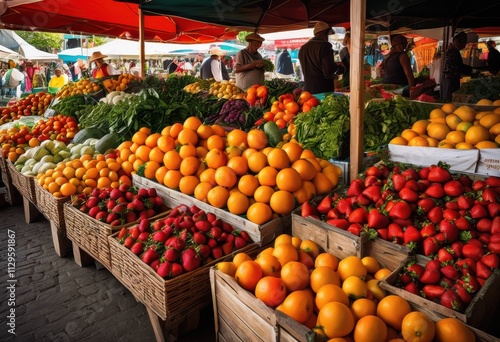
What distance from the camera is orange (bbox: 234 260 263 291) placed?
1848 mm

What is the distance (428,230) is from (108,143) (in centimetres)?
375

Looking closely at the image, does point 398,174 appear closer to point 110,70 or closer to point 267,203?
point 267,203

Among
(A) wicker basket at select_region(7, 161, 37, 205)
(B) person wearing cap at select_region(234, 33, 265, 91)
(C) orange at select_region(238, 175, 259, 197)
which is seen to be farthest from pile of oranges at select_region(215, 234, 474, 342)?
(B) person wearing cap at select_region(234, 33, 265, 91)

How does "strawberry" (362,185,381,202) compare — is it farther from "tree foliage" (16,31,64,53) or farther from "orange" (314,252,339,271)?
"tree foliage" (16,31,64,53)

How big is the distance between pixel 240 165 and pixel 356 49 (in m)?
1.19

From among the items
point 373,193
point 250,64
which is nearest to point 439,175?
point 373,193

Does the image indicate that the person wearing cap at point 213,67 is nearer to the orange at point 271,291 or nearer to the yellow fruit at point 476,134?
the yellow fruit at point 476,134

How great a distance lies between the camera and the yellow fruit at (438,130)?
9.45ft

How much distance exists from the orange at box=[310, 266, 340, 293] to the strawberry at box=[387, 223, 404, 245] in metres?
0.42

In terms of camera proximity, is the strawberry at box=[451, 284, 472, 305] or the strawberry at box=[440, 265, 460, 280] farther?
the strawberry at box=[440, 265, 460, 280]

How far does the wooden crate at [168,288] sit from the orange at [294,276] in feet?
1.80


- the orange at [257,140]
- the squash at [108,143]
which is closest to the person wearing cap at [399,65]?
the orange at [257,140]

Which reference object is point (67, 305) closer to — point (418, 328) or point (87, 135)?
point (418, 328)

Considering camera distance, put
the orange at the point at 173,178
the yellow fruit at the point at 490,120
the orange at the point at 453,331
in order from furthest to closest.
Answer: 1. the orange at the point at 173,178
2. the yellow fruit at the point at 490,120
3. the orange at the point at 453,331
